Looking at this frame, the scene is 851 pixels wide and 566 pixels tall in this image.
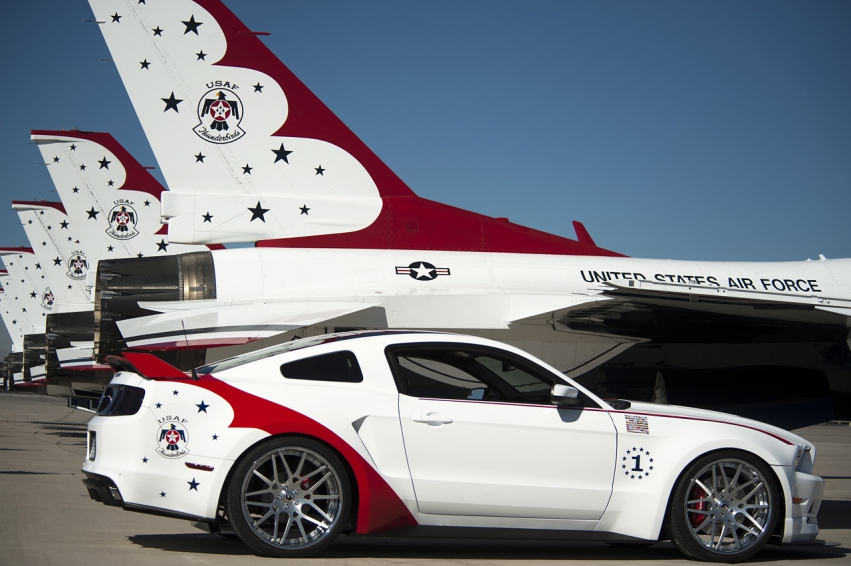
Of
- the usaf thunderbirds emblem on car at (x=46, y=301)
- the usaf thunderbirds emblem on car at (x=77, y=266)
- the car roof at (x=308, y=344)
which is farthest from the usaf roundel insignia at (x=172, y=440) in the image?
the usaf thunderbirds emblem on car at (x=46, y=301)

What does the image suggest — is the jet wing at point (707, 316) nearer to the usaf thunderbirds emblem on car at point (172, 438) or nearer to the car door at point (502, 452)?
the car door at point (502, 452)

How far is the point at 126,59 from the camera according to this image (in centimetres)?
1034

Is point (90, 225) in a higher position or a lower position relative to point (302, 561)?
higher

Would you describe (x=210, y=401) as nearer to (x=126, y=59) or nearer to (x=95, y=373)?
(x=126, y=59)

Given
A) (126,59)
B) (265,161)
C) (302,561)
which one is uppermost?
(126,59)

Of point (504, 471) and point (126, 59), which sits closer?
point (504, 471)

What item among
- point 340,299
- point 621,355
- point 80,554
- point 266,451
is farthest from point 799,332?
point 80,554

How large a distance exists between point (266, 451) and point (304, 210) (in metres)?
6.16

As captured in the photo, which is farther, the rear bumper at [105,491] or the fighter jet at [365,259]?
the fighter jet at [365,259]

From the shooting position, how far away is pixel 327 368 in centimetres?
477

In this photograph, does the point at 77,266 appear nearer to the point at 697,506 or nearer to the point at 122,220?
the point at 122,220

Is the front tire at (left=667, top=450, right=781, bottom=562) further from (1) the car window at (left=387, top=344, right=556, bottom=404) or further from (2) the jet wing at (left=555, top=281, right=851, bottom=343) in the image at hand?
(2) the jet wing at (left=555, top=281, right=851, bottom=343)

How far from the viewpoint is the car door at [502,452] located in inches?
181

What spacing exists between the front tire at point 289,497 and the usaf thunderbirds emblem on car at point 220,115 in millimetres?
6734
